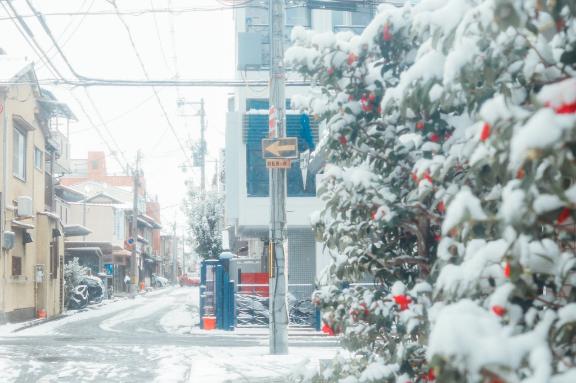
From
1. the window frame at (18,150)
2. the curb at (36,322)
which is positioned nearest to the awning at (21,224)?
the window frame at (18,150)

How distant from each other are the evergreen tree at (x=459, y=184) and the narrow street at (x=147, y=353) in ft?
3.76

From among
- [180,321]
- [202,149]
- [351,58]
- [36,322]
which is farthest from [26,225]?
[351,58]

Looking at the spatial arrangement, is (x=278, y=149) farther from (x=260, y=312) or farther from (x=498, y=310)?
(x=498, y=310)

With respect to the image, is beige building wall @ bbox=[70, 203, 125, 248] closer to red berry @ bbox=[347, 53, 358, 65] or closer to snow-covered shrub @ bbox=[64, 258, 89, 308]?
snow-covered shrub @ bbox=[64, 258, 89, 308]

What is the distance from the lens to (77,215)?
56.9 metres

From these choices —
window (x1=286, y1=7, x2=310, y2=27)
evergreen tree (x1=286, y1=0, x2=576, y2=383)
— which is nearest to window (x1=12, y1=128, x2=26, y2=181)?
window (x1=286, y1=7, x2=310, y2=27)

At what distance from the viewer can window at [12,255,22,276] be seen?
23.0 m

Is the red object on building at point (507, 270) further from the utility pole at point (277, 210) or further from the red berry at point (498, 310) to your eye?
the utility pole at point (277, 210)

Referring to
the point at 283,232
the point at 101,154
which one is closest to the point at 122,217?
the point at 101,154

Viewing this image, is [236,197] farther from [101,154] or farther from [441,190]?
[101,154]

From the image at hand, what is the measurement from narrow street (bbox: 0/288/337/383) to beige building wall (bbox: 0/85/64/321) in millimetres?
1543

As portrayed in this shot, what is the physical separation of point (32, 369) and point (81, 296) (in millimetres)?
19972

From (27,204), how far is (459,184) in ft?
70.0

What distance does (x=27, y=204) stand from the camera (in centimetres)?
2303
